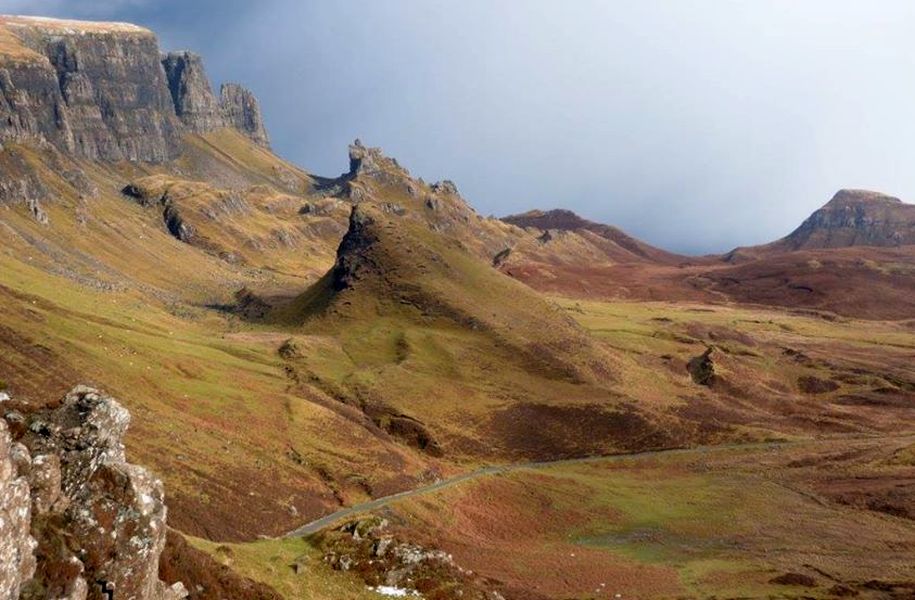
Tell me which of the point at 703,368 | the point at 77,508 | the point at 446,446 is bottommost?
the point at 446,446

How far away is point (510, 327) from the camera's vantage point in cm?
17838

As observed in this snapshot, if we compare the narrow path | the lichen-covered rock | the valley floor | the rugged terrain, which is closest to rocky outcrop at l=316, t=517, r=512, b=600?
the rugged terrain

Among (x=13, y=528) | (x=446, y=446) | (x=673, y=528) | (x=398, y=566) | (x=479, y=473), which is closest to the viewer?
(x=13, y=528)

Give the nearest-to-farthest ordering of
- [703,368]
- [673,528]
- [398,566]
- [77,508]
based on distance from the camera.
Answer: [77,508], [398,566], [673,528], [703,368]

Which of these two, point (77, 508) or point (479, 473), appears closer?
point (77, 508)

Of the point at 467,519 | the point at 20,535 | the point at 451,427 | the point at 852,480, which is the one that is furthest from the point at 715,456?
the point at 20,535

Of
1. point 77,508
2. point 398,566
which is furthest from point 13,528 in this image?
point 398,566

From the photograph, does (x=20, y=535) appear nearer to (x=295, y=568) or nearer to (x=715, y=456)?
(x=295, y=568)

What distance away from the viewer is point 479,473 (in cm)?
11838

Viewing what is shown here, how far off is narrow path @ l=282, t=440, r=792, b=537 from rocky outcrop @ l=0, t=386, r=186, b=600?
44.6 meters

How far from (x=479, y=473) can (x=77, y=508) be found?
94368mm

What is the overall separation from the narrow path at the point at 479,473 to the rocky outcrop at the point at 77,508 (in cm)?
4464

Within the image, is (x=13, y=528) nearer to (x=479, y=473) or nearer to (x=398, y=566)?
(x=398, y=566)

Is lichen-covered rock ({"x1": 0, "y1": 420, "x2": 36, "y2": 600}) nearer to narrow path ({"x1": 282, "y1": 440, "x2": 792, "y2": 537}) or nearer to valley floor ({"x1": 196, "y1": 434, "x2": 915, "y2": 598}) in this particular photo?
valley floor ({"x1": 196, "y1": 434, "x2": 915, "y2": 598})
